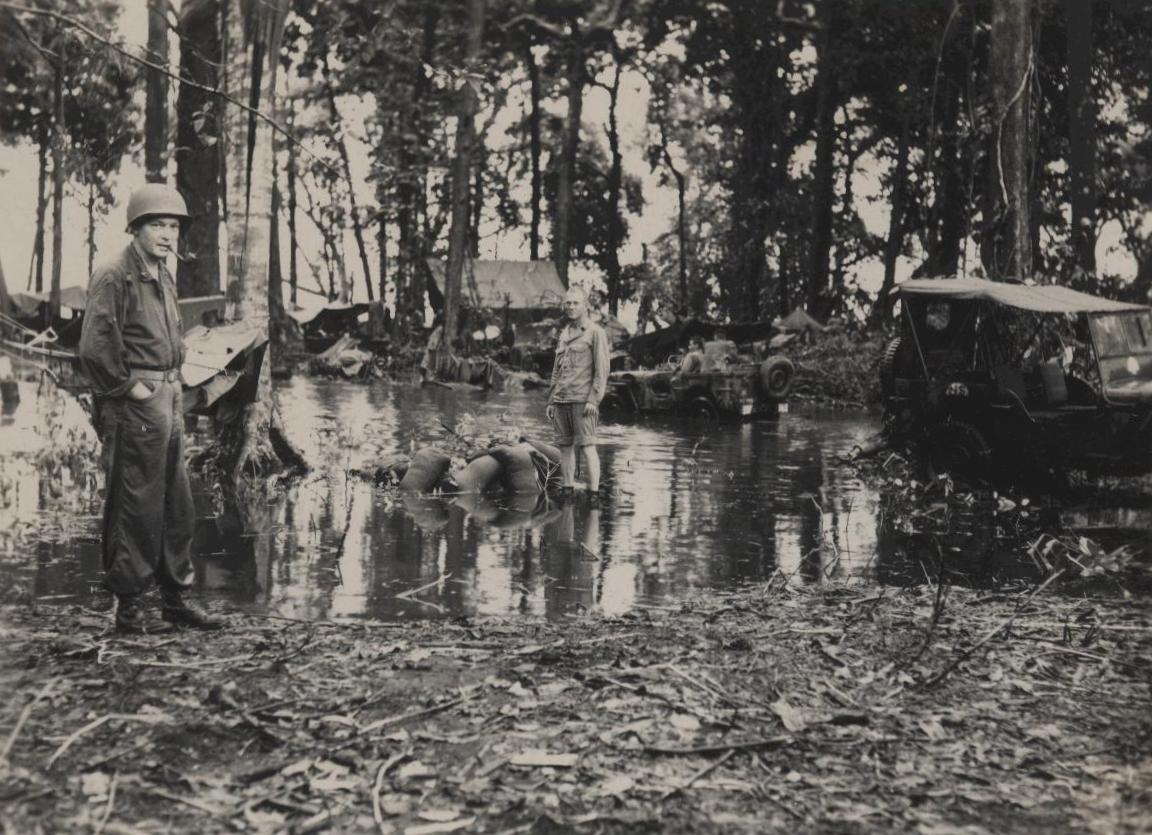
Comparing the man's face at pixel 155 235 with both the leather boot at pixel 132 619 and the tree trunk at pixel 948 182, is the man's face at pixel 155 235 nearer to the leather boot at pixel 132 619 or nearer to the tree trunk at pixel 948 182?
the leather boot at pixel 132 619

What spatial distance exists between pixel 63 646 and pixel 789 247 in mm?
31265

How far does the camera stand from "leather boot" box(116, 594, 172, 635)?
5391 millimetres

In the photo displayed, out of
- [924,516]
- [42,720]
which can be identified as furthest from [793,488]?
[42,720]

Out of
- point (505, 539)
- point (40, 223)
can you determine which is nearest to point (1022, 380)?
point (505, 539)

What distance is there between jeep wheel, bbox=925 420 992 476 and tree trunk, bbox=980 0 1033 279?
136 inches

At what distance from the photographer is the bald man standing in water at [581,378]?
10.6 m

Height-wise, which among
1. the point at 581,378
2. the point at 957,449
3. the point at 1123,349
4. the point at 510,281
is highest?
the point at 510,281

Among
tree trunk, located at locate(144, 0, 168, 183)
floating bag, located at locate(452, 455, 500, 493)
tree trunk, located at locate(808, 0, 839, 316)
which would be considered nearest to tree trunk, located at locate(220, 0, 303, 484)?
floating bag, located at locate(452, 455, 500, 493)

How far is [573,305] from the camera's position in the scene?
10.5m

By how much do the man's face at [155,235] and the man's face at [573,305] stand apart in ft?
17.2

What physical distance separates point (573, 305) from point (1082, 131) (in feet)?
19.1

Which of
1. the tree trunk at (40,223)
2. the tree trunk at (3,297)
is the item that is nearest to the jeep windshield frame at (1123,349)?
the tree trunk at (3,297)

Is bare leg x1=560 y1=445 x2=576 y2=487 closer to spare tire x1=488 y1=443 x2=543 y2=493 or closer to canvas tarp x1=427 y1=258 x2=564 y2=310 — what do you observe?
spare tire x1=488 y1=443 x2=543 y2=493

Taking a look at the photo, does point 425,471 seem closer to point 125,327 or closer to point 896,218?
point 125,327
